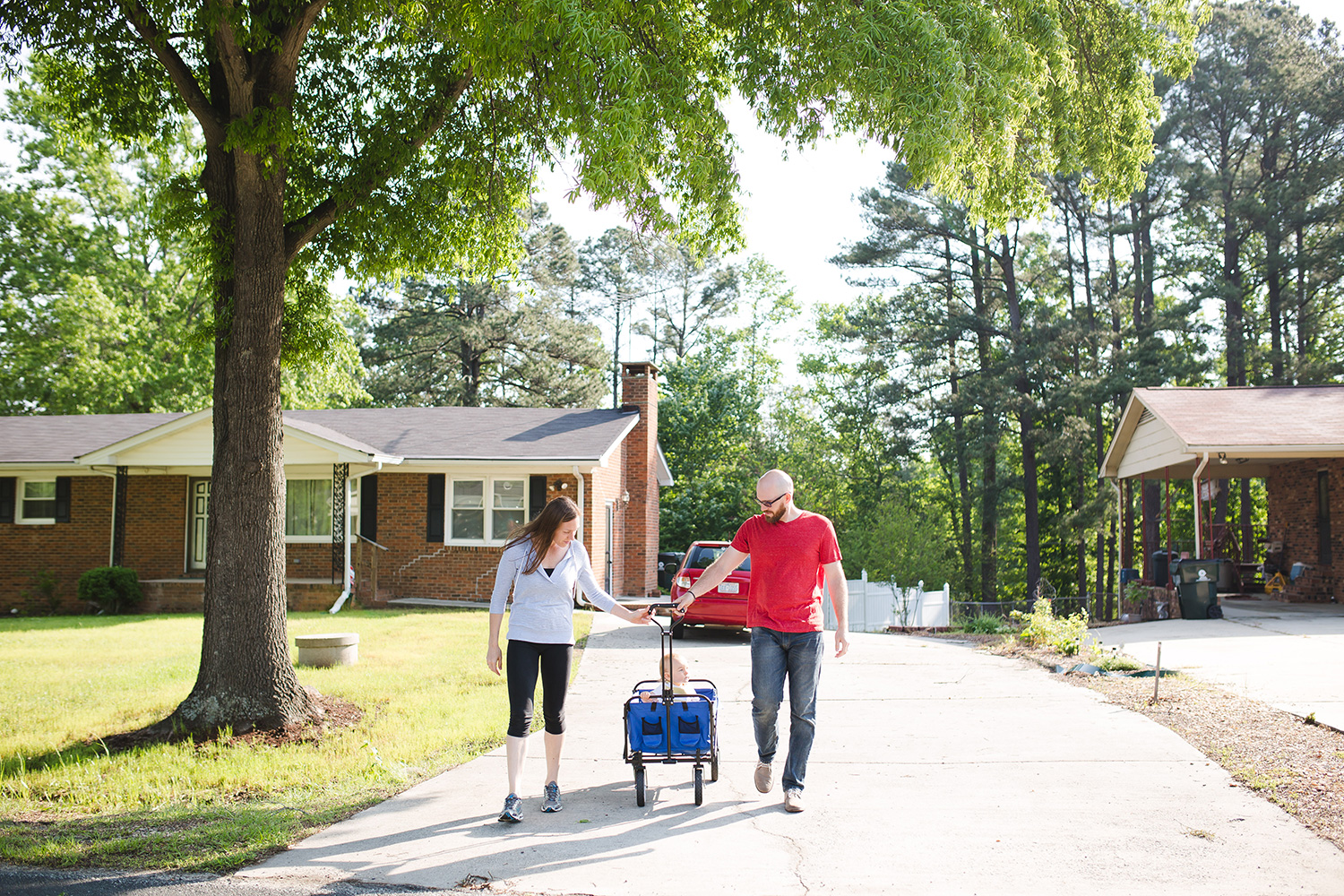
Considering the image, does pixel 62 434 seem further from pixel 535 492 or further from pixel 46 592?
pixel 535 492

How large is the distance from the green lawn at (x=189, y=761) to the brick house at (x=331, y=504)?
23.1ft

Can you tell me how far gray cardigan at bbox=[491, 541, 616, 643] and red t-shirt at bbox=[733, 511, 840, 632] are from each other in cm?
89

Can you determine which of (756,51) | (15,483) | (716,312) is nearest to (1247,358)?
(716,312)

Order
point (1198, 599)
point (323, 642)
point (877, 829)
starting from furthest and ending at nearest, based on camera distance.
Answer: point (1198, 599) → point (323, 642) → point (877, 829)

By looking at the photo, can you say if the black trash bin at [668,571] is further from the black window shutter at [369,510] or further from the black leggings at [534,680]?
the black leggings at [534,680]

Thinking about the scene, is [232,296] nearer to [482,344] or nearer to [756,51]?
[756,51]

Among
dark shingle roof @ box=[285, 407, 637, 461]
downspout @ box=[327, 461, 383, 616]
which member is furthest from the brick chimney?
downspout @ box=[327, 461, 383, 616]

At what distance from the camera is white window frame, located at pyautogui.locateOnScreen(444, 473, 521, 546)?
1964 cm

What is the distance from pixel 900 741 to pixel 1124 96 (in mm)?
5966

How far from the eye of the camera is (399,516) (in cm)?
Answer: 1991

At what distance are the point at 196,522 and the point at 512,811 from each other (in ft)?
60.2

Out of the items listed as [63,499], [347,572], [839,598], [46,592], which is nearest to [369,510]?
[347,572]

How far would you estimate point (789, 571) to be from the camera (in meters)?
5.38

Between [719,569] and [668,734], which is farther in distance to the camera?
[719,569]
